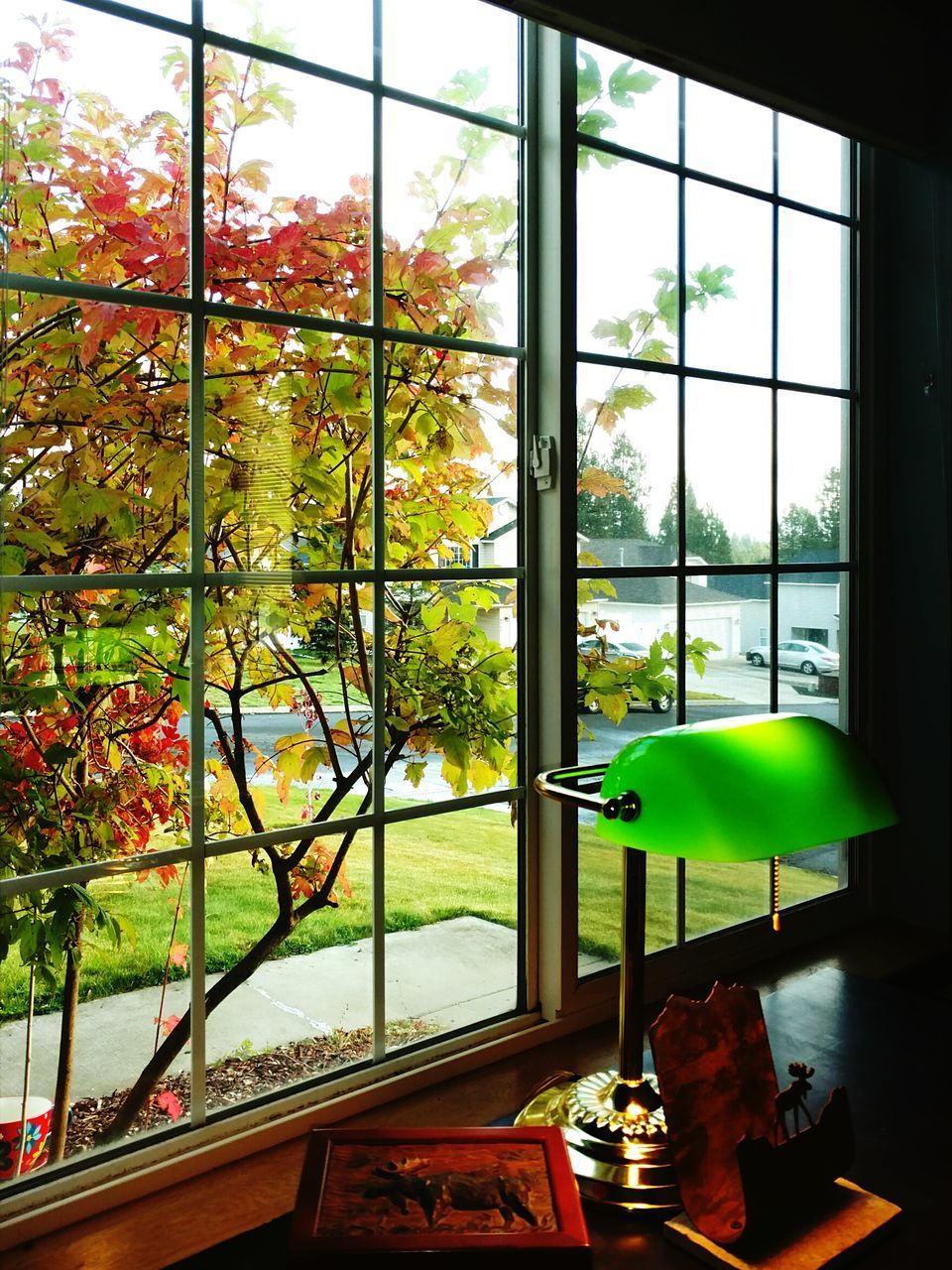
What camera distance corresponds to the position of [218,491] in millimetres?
1625

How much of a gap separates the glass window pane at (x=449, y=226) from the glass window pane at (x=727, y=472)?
55 cm

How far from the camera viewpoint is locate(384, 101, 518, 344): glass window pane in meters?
1.83

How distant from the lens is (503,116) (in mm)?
2004

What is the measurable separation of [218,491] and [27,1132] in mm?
990

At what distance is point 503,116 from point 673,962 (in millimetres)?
1836

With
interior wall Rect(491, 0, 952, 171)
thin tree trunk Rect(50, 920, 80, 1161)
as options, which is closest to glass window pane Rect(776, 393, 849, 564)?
interior wall Rect(491, 0, 952, 171)

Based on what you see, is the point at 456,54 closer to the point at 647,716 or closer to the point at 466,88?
the point at 466,88

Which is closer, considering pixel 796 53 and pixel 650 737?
pixel 650 737

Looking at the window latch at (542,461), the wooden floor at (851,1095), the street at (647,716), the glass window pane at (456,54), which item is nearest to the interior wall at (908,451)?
the street at (647,716)

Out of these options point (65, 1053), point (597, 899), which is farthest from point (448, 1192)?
point (597, 899)

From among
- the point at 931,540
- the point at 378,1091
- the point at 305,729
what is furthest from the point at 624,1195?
the point at 931,540

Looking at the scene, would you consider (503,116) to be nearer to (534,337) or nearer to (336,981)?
(534,337)

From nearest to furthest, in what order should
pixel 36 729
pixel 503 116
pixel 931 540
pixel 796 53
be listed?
pixel 36 729, pixel 503 116, pixel 796 53, pixel 931 540

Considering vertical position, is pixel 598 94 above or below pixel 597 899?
above
